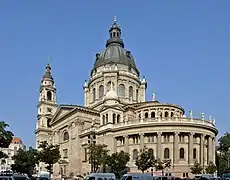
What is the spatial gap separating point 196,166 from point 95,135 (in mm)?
26225

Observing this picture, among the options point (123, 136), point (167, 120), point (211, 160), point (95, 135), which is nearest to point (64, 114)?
point (95, 135)

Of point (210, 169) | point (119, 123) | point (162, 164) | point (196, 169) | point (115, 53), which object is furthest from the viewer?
point (115, 53)

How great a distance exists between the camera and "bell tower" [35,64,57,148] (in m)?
122

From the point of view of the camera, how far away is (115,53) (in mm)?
117750

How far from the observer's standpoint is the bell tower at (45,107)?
399ft

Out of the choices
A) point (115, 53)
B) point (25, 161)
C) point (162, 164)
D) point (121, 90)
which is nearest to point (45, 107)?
point (121, 90)

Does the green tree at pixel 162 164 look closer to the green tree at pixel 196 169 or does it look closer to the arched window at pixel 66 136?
the green tree at pixel 196 169

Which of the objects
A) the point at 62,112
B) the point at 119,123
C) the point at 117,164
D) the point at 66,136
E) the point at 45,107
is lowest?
the point at 117,164

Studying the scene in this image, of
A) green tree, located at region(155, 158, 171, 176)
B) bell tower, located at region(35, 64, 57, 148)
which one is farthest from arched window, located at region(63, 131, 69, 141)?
green tree, located at region(155, 158, 171, 176)

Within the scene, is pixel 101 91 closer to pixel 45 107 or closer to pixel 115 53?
pixel 115 53

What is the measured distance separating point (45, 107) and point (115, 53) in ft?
92.4

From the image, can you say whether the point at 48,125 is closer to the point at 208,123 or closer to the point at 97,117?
the point at 97,117

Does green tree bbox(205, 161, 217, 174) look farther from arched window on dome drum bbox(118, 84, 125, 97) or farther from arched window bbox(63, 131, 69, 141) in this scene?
arched window bbox(63, 131, 69, 141)

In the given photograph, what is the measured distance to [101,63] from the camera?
11669cm
